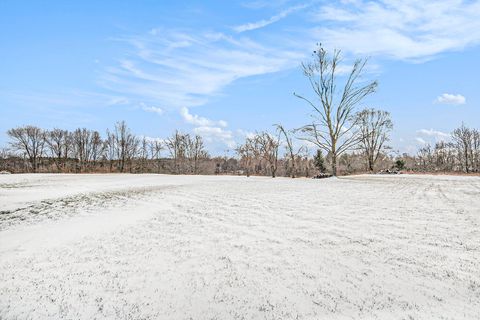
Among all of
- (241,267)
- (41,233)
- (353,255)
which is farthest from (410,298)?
(41,233)

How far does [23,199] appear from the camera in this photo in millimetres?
10039

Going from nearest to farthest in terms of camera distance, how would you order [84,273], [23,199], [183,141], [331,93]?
1. [84,273]
2. [23,199]
3. [331,93]
4. [183,141]

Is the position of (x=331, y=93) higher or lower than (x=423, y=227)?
higher

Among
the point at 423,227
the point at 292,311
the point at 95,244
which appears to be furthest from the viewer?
the point at 423,227

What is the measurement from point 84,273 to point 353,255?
320 centimetres

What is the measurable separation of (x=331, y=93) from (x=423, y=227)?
19.4 m

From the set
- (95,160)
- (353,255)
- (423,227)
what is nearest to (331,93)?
(423,227)

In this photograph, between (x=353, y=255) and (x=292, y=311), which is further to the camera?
(x=353, y=255)

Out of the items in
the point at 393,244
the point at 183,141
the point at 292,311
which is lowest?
the point at 292,311

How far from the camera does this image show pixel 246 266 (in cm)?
404

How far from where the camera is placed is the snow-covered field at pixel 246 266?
321 cm

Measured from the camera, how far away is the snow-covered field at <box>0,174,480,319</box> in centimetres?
321

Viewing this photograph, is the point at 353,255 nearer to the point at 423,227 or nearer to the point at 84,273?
the point at 423,227

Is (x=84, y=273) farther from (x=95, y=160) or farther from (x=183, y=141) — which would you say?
(x=95, y=160)
